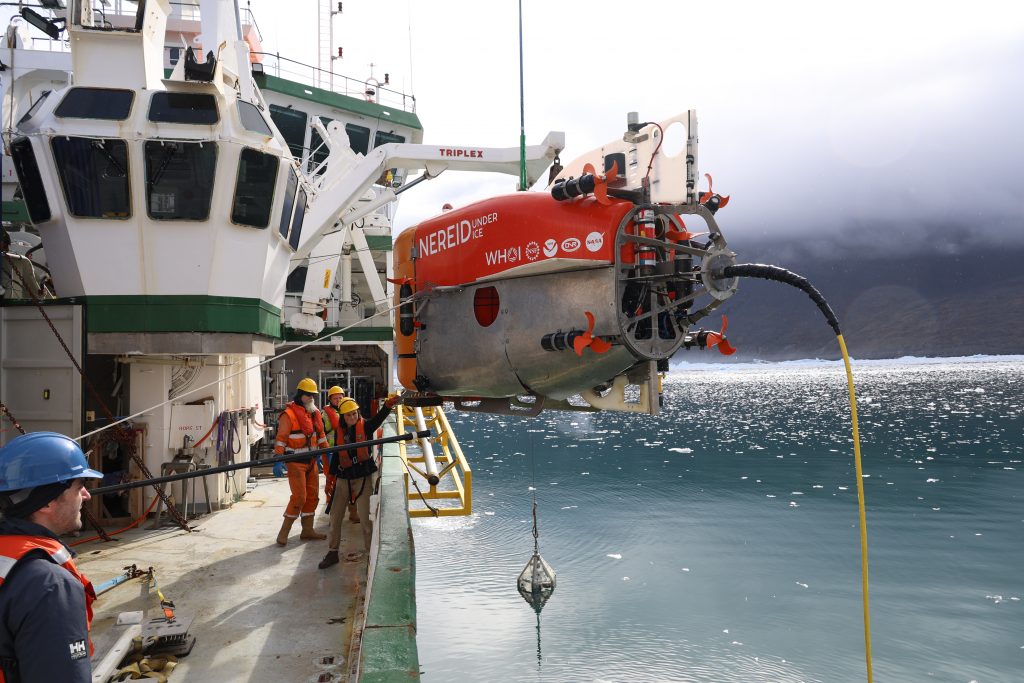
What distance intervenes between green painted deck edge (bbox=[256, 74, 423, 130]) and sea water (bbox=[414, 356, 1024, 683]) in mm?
12254

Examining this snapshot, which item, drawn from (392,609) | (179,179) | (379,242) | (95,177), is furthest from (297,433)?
(379,242)

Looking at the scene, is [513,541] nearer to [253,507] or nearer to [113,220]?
[253,507]

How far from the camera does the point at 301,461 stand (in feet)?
25.7

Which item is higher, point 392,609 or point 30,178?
point 30,178

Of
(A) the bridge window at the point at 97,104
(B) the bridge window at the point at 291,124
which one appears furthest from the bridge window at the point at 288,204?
(B) the bridge window at the point at 291,124

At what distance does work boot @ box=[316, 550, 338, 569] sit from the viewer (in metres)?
7.28

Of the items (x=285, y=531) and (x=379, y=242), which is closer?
(x=285, y=531)

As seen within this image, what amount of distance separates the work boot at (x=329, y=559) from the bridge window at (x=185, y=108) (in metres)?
5.39

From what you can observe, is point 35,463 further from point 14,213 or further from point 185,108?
point 14,213

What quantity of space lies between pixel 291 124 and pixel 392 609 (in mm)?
20884

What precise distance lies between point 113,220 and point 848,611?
2015 centimetres

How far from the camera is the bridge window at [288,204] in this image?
9.27 m

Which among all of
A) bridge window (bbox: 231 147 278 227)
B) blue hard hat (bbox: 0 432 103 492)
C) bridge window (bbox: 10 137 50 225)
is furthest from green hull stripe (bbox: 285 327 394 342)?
blue hard hat (bbox: 0 432 103 492)

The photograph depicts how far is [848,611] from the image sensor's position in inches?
750
